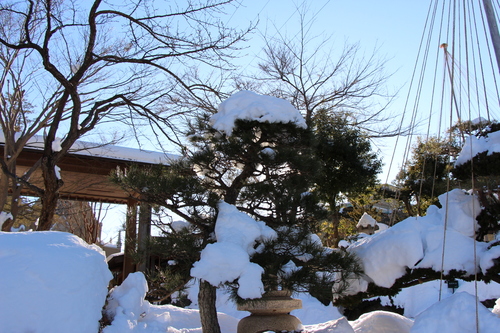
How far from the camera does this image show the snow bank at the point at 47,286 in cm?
274

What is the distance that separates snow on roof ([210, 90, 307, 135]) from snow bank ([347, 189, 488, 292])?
136cm

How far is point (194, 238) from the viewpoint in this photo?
12.3 feet

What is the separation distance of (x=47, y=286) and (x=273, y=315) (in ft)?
6.80

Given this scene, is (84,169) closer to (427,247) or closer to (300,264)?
(300,264)

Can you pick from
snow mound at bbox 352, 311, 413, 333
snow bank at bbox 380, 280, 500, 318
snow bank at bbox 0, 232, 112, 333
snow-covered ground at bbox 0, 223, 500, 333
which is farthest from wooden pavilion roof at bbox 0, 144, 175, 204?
snow bank at bbox 380, 280, 500, 318

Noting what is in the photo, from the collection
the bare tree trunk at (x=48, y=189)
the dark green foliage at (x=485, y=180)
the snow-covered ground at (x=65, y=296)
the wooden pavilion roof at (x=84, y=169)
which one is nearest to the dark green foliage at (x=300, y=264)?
the snow-covered ground at (x=65, y=296)

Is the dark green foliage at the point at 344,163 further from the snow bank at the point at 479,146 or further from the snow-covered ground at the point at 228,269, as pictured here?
the snow bank at the point at 479,146

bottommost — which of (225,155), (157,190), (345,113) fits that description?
(157,190)

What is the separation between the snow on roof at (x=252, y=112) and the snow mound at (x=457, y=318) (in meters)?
1.92

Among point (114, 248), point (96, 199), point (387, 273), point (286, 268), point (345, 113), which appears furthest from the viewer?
point (114, 248)

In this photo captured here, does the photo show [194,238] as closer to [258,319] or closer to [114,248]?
[258,319]

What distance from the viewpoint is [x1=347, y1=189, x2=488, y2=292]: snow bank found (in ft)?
11.6

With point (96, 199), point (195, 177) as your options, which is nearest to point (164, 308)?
point (195, 177)

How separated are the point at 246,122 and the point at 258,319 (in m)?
1.90
